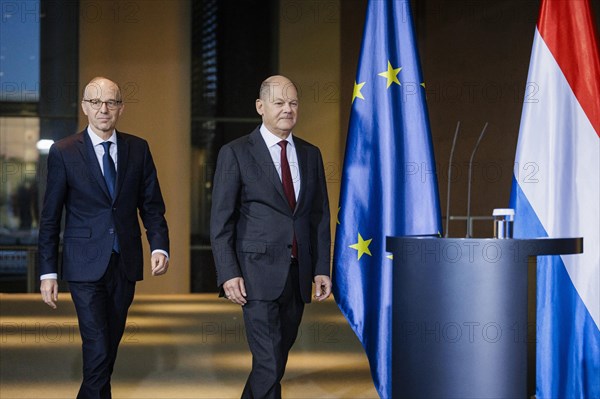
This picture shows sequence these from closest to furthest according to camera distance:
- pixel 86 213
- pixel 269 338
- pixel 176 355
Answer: pixel 269 338
pixel 86 213
pixel 176 355

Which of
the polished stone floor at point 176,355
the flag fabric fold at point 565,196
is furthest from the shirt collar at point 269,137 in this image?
the polished stone floor at point 176,355

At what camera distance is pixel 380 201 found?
4.18 metres

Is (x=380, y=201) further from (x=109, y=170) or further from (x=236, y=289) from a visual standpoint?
(x=109, y=170)

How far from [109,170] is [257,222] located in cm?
63

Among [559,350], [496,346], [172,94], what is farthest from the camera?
[172,94]

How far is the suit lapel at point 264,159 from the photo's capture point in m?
3.54

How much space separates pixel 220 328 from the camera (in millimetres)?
7922

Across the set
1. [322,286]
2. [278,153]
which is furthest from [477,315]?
[278,153]

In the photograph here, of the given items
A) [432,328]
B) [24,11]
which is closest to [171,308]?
[24,11]

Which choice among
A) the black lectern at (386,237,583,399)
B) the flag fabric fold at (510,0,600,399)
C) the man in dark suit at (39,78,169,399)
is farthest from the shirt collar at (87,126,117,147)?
the flag fabric fold at (510,0,600,399)

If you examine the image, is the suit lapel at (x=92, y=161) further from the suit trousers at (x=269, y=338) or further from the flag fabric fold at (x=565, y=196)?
the flag fabric fold at (x=565, y=196)

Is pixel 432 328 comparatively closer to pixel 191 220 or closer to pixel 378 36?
pixel 378 36

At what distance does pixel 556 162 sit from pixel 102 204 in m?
2.07

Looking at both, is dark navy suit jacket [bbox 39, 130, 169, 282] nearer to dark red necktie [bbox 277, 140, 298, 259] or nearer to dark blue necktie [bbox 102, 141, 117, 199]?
dark blue necktie [bbox 102, 141, 117, 199]
